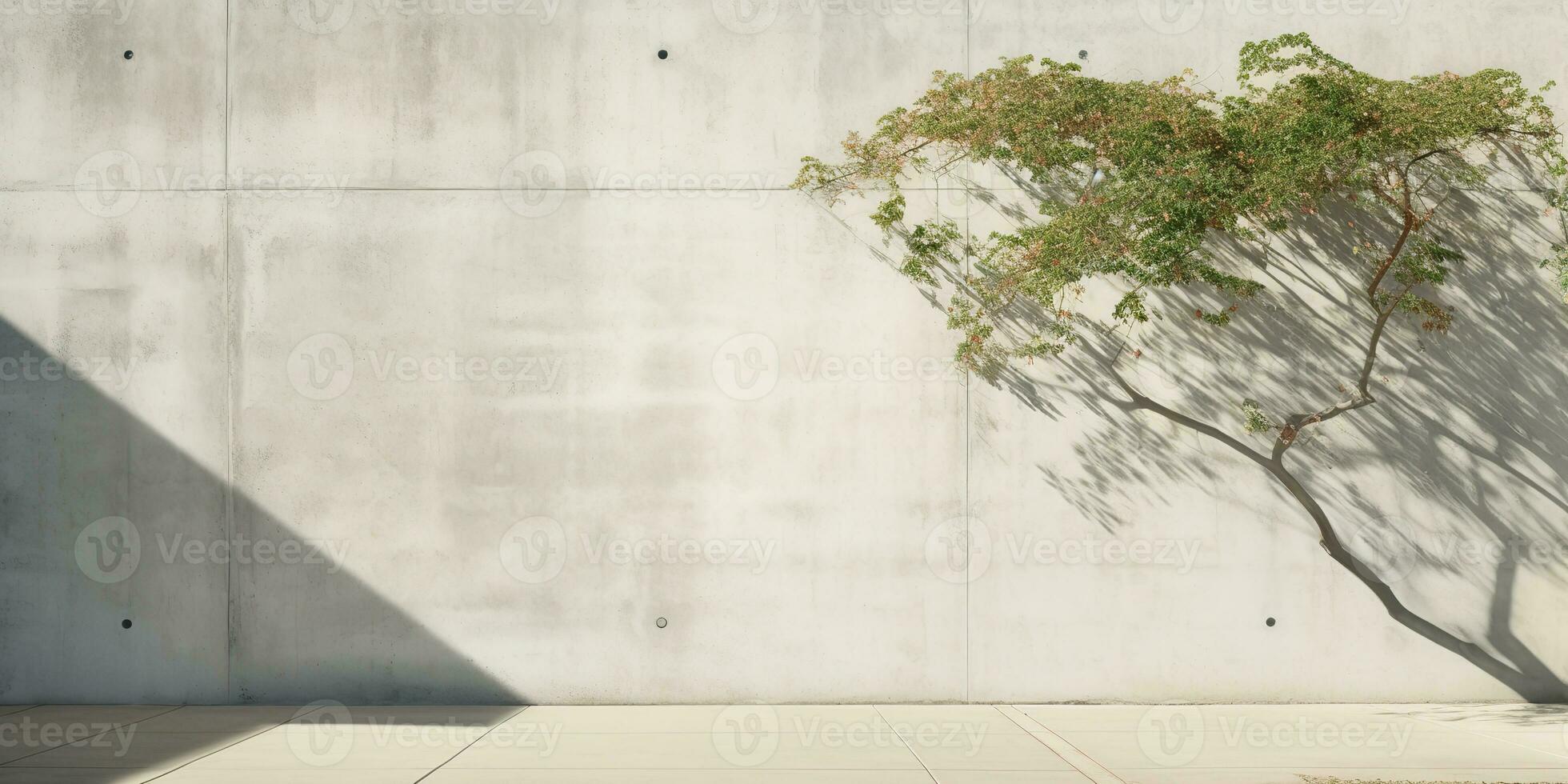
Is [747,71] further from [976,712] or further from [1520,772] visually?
Answer: [1520,772]

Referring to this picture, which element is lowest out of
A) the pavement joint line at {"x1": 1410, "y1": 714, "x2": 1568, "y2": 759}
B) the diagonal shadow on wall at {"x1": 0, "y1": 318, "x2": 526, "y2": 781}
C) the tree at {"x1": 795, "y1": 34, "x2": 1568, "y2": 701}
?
the pavement joint line at {"x1": 1410, "y1": 714, "x2": 1568, "y2": 759}

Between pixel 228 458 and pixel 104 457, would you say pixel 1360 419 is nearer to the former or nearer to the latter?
pixel 228 458

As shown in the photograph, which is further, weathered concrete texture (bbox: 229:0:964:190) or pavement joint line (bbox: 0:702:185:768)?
weathered concrete texture (bbox: 229:0:964:190)

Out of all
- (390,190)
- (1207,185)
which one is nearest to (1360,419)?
(1207,185)

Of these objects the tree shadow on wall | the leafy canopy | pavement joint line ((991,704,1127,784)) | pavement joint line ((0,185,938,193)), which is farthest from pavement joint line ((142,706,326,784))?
the tree shadow on wall

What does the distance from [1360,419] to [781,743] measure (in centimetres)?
494

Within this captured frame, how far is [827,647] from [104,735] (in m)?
4.83

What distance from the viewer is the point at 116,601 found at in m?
7.39

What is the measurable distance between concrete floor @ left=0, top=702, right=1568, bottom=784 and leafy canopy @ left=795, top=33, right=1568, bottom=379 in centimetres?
227

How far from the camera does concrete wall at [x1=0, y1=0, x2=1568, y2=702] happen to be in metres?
7.35

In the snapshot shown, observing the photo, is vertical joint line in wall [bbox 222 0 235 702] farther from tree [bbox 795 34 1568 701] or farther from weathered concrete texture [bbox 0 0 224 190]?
tree [bbox 795 34 1568 701]

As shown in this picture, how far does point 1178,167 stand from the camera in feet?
21.2

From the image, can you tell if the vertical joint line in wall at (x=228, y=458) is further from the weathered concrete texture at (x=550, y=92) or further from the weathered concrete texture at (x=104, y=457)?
the weathered concrete texture at (x=550, y=92)

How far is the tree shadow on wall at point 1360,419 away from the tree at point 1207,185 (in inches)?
2.6
